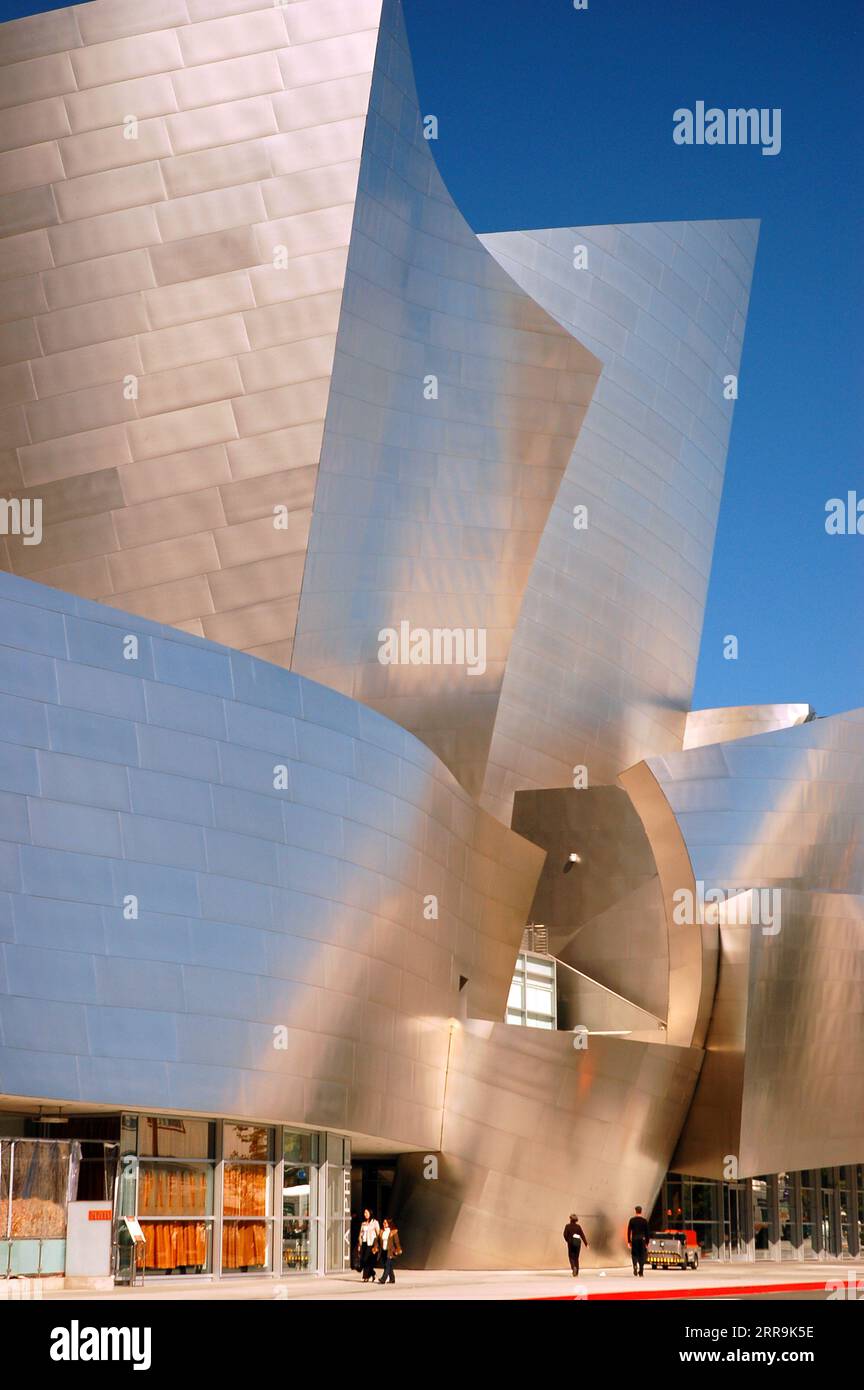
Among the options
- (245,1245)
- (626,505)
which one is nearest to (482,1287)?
(245,1245)

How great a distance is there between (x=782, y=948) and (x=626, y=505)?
40.7ft

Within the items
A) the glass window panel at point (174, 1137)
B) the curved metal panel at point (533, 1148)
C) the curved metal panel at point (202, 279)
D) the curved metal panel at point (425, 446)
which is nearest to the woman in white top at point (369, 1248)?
the glass window panel at point (174, 1137)

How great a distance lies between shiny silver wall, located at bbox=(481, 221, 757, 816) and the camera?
37.5m

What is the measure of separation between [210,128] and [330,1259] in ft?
60.2

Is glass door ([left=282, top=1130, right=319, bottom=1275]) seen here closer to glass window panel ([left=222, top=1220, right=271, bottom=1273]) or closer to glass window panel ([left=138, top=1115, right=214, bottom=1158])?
glass window panel ([left=222, top=1220, right=271, bottom=1273])

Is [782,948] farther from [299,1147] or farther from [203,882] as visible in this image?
[203,882]

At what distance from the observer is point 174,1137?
2222cm

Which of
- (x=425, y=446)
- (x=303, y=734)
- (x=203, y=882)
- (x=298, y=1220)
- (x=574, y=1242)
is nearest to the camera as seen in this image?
(x=203, y=882)

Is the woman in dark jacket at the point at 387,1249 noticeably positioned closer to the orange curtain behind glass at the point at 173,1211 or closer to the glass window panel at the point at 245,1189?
the glass window panel at the point at 245,1189

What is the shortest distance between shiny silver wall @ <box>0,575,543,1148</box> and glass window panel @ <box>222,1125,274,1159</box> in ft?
2.95

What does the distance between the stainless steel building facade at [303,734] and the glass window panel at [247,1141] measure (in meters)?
0.07

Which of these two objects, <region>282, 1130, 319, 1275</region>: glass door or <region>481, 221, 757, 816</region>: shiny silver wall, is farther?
<region>481, 221, 757, 816</region>: shiny silver wall

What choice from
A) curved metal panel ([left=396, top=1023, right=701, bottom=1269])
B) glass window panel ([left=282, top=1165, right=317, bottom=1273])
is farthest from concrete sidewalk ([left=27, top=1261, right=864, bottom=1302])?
curved metal panel ([left=396, top=1023, right=701, bottom=1269])
